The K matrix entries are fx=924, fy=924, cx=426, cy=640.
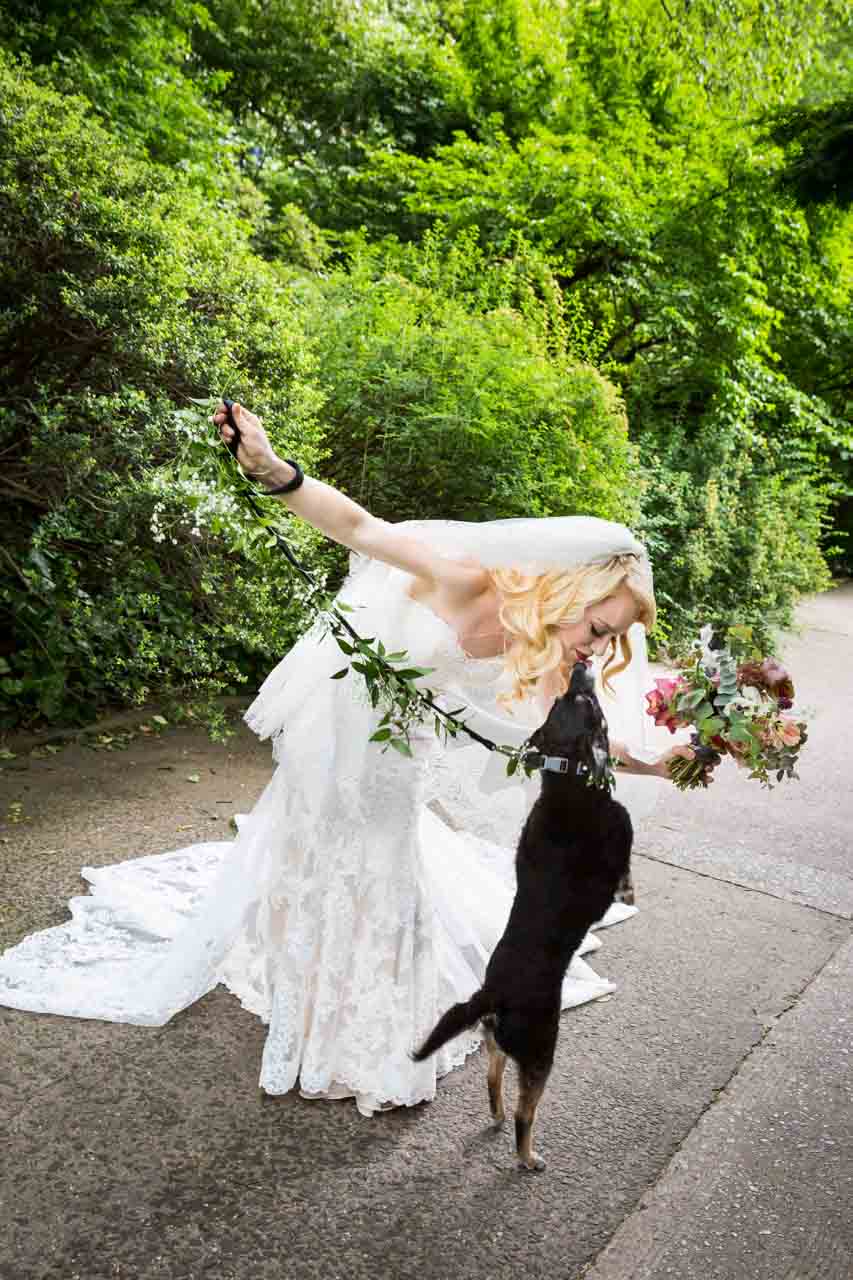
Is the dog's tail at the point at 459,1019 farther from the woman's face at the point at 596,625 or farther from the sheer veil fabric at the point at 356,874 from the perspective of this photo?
the woman's face at the point at 596,625

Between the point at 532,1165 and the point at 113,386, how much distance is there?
4.34 metres

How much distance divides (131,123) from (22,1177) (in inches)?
375

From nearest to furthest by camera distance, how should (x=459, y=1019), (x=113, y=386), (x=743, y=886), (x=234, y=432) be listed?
(x=234, y=432), (x=459, y=1019), (x=743, y=886), (x=113, y=386)

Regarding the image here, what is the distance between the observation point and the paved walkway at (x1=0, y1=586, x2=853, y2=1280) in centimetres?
244

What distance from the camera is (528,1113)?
8.78ft

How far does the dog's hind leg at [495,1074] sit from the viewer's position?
2.71m

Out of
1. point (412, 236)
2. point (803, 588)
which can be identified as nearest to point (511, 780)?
point (803, 588)

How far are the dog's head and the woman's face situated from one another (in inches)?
7.5

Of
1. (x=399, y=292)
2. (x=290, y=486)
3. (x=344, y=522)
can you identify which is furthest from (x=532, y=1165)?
(x=399, y=292)

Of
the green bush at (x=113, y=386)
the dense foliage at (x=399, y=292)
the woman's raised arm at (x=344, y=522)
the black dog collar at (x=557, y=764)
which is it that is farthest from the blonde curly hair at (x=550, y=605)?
the green bush at (x=113, y=386)

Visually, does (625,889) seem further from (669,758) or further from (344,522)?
(344,522)

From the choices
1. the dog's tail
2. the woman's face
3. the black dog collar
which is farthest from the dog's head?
the dog's tail

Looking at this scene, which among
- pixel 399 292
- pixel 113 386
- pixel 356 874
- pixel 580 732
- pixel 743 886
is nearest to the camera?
pixel 580 732

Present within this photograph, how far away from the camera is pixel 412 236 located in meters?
13.4
